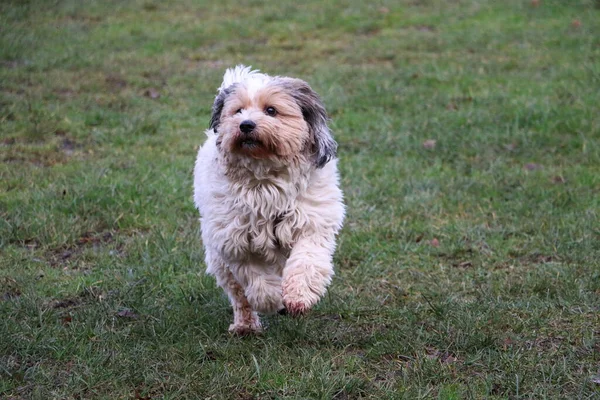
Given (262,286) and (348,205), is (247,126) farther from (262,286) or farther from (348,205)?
(348,205)

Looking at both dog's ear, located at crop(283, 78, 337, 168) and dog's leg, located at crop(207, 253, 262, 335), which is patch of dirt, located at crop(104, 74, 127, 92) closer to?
dog's leg, located at crop(207, 253, 262, 335)

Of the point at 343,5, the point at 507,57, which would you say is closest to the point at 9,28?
the point at 343,5

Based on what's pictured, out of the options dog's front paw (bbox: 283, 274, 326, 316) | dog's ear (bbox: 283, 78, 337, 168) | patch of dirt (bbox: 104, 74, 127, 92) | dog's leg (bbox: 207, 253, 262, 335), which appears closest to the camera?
dog's front paw (bbox: 283, 274, 326, 316)

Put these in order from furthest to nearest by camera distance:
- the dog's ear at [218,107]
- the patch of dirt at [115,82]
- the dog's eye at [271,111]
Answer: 1. the patch of dirt at [115,82]
2. the dog's ear at [218,107]
3. the dog's eye at [271,111]

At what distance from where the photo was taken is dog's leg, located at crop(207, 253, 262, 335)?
490 cm

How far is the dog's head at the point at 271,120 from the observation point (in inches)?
174

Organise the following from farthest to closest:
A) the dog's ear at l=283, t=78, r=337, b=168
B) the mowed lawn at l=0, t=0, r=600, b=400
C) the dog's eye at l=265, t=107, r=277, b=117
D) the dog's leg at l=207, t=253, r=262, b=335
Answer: the dog's leg at l=207, t=253, r=262, b=335 < the dog's ear at l=283, t=78, r=337, b=168 < the dog's eye at l=265, t=107, r=277, b=117 < the mowed lawn at l=0, t=0, r=600, b=400

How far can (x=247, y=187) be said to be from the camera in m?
4.63

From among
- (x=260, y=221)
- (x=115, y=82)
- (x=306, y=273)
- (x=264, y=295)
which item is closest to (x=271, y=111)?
(x=260, y=221)

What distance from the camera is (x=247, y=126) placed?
4379 millimetres

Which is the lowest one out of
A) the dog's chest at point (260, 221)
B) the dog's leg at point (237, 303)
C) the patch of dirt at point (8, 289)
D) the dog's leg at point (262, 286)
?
the patch of dirt at point (8, 289)

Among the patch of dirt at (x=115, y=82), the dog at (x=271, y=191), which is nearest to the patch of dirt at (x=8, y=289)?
the dog at (x=271, y=191)

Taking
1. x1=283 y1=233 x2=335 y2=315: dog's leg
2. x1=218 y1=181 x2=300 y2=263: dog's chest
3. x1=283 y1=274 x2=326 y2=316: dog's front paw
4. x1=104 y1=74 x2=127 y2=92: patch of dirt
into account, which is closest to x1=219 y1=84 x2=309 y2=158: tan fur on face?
→ x1=218 y1=181 x2=300 y2=263: dog's chest

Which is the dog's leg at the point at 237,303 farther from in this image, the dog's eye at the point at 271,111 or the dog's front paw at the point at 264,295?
the dog's eye at the point at 271,111
